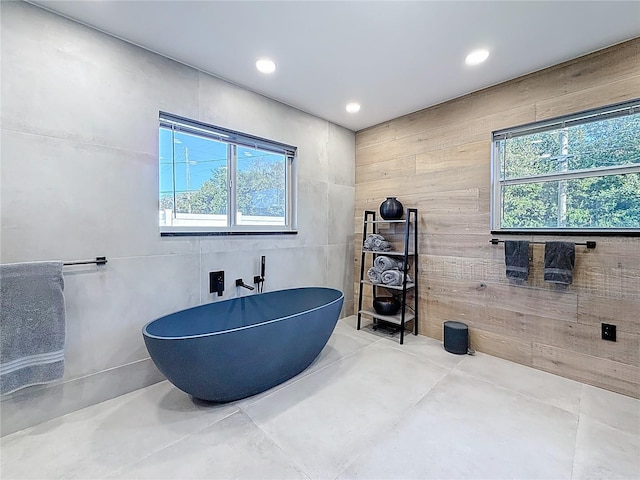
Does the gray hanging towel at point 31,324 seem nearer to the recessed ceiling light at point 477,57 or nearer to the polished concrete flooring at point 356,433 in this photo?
the polished concrete flooring at point 356,433

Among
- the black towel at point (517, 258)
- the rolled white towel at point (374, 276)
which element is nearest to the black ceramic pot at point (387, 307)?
the rolled white towel at point (374, 276)

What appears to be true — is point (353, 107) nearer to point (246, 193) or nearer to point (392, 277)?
point (246, 193)

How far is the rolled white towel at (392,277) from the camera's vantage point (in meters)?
3.18

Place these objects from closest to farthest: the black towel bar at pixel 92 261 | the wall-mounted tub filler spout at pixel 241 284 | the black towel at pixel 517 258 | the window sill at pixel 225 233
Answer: the black towel bar at pixel 92 261, the window sill at pixel 225 233, the black towel at pixel 517 258, the wall-mounted tub filler spout at pixel 241 284

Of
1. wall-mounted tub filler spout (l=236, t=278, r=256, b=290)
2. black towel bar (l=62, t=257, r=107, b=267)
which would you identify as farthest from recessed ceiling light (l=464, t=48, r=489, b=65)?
black towel bar (l=62, t=257, r=107, b=267)

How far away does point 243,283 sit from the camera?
9.18 ft

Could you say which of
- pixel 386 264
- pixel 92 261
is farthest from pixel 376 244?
pixel 92 261

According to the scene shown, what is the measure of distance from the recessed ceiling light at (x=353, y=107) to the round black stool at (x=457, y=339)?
98.4 inches

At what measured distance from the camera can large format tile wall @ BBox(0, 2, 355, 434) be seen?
1.74 meters

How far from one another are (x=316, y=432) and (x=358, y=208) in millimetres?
2778

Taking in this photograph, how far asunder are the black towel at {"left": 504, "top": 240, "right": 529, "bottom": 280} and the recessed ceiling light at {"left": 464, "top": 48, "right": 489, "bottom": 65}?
152 cm

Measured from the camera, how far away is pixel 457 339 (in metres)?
2.80

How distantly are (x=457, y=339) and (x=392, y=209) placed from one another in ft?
4.88

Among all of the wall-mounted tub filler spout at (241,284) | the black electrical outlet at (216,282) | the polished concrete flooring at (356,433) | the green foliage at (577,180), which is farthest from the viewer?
the wall-mounted tub filler spout at (241,284)
